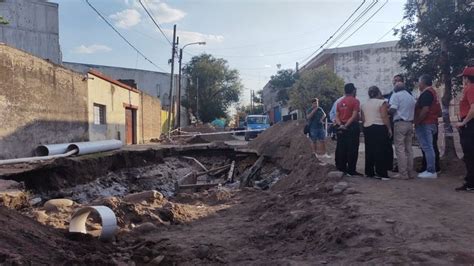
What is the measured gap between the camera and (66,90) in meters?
17.2

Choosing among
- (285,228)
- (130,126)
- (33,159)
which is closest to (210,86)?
(130,126)

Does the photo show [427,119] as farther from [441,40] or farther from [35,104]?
[35,104]

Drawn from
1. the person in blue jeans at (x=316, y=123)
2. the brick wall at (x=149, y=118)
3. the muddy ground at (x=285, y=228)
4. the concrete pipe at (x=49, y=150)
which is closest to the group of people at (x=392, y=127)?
the muddy ground at (x=285, y=228)

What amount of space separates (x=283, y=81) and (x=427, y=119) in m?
39.8

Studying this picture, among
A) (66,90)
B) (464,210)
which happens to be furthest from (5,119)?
(464,210)

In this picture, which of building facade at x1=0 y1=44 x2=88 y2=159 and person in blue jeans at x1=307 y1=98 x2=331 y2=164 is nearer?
person in blue jeans at x1=307 y1=98 x2=331 y2=164

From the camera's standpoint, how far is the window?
21.2 meters

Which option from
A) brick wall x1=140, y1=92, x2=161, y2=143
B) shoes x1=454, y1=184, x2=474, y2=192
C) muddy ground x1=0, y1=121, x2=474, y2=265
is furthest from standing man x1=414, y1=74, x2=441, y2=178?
brick wall x1=140, y1=92, x2=161, y2=143

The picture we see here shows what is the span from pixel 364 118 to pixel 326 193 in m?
1.74

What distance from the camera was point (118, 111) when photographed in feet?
80.5

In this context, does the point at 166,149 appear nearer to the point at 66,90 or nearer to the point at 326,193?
the point at 66,90

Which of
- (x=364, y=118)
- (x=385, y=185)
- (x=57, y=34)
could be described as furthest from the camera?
(x=57, y=34)

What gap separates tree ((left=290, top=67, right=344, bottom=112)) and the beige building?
35.0 feet

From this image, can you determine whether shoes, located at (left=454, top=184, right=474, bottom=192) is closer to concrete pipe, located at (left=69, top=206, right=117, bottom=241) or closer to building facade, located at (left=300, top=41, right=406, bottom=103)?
concrete pipe, located at (left=69, top=206, right=117, bottom=241)
